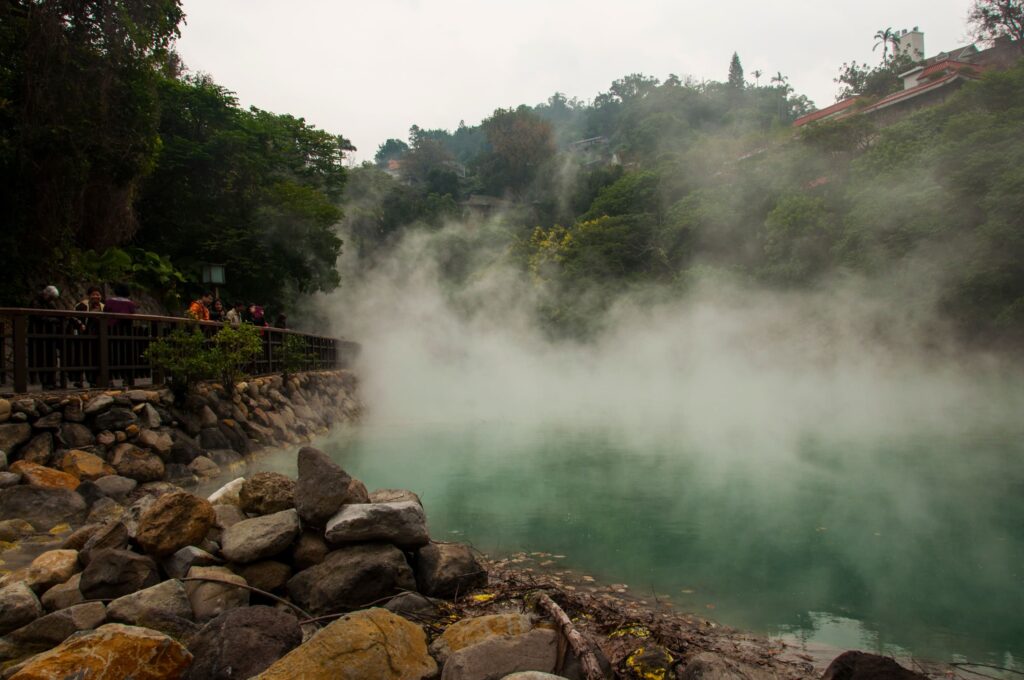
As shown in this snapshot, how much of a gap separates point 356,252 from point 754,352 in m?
20.9

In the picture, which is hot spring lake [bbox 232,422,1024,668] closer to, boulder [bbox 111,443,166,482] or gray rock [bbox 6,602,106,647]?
boulder [bbox 111,443,166,482]

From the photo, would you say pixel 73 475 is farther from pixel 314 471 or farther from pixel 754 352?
pixel 754 352

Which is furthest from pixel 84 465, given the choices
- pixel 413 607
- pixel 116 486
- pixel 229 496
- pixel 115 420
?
pixel 413 607

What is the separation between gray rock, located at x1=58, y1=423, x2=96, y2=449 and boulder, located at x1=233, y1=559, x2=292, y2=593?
166 inches

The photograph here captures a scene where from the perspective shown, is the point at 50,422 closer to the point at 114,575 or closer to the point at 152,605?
the point at 114,575

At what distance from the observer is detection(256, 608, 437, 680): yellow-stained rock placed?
144 inches

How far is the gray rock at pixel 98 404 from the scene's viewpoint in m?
8.46

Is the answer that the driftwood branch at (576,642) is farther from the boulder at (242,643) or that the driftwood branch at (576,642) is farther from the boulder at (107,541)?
the boulder at (107,541)

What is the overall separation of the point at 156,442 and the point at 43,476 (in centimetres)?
172

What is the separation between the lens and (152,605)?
441cm

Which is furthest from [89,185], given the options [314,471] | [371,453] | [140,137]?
[314,471]

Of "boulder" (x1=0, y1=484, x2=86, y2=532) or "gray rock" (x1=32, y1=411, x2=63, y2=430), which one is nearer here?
"boulder" (x1=0, y1=484, x2=86, y2=532)

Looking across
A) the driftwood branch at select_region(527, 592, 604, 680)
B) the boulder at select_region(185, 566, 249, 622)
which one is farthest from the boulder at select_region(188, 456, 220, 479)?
the driftwood branch at select_region(527, 592, 604, 680)

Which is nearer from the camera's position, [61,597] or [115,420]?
[61,597]
